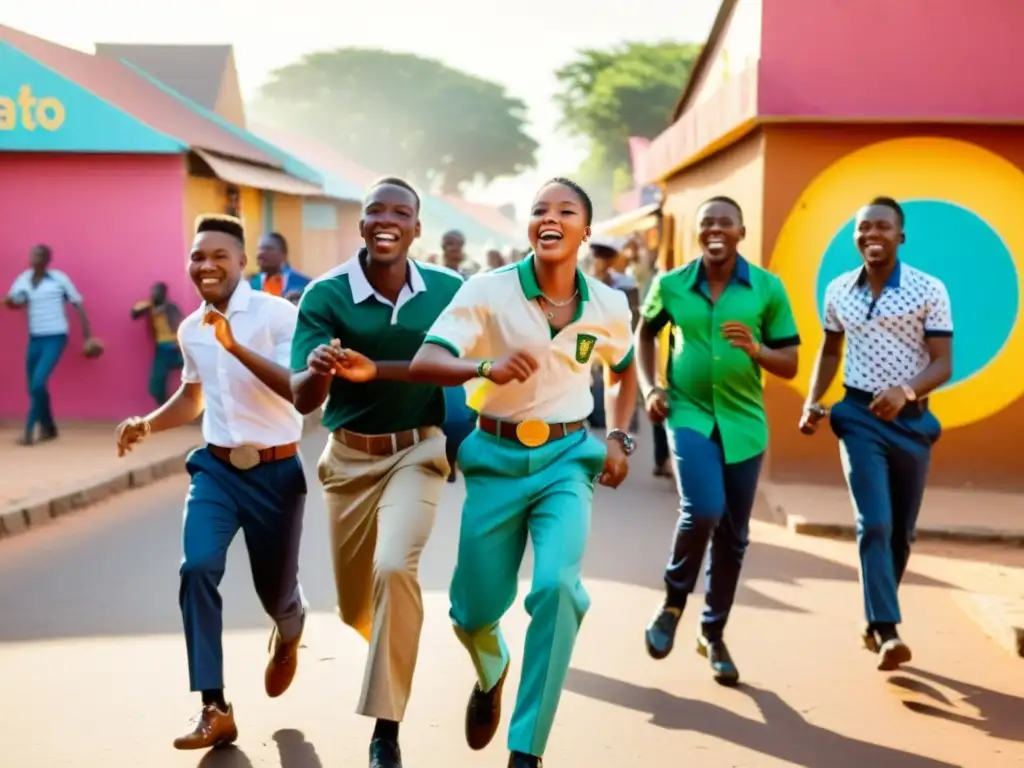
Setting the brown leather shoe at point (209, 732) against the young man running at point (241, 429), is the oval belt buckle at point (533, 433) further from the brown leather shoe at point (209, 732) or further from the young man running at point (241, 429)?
the brown leather shoe at point (209, 732)

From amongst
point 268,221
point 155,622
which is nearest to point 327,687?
point 155,622

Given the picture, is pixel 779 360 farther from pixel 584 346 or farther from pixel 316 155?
pixel 316 155

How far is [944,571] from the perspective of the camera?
8.32m

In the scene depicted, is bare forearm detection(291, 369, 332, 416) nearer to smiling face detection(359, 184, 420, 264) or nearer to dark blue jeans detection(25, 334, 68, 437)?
smiling face detection(359, 184, 420, 264)

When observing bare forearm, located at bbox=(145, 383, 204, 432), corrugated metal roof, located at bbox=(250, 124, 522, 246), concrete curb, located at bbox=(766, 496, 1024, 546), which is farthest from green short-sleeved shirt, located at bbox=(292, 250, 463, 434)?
corrugated metal roof, located at bbox=(250, 124, 522, 246)

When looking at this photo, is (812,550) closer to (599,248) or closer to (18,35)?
(599,248)

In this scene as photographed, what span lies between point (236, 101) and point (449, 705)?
2217cm

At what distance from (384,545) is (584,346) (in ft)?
2.89

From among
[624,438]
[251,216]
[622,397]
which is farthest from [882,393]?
[251,216]

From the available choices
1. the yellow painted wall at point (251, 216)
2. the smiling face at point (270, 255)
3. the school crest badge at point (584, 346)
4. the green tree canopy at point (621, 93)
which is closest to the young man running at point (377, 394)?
the school crest badge at point (584, 346)

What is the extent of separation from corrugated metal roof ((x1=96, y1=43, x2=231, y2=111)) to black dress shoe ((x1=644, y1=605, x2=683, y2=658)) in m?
19.9

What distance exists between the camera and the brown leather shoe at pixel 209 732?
476cm

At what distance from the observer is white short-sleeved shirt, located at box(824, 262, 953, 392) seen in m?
6.06

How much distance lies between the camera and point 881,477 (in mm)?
6016
